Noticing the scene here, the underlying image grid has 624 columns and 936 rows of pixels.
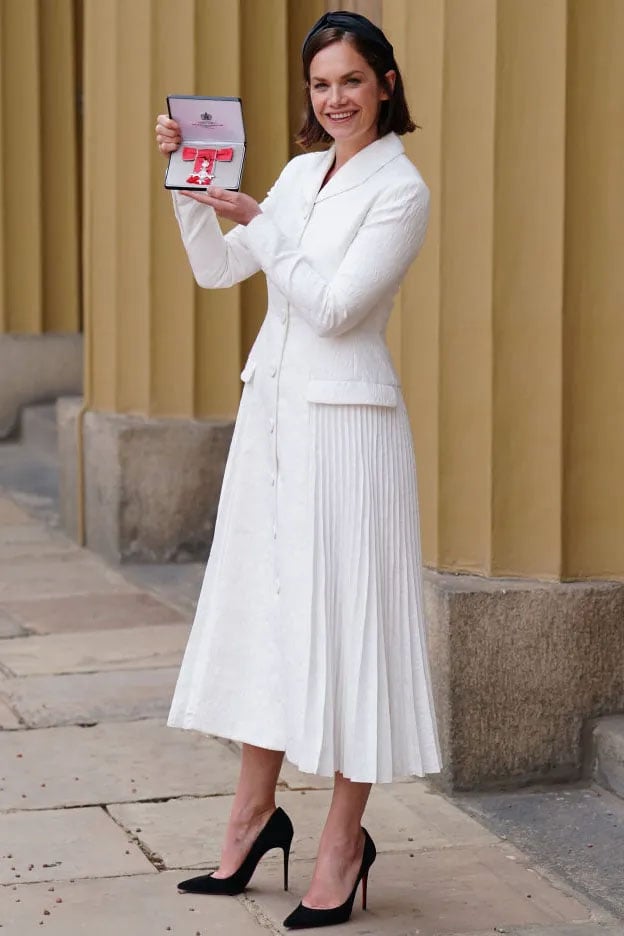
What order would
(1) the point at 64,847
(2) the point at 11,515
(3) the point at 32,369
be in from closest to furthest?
(1) the point at 64,847 < (2) the point at 11,515 < (3) the point at 32,369

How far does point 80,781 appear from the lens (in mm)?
4723

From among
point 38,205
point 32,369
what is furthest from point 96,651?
point 38,205

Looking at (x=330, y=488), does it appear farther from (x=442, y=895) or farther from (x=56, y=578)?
(x=56, y=578)

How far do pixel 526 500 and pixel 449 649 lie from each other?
1.59ft

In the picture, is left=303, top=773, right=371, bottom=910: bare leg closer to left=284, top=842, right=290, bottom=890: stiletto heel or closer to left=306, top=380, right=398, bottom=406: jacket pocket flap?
left=284, top=842, right=290, bottom=890: stiletto heel

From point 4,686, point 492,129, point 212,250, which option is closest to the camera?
point 212,250

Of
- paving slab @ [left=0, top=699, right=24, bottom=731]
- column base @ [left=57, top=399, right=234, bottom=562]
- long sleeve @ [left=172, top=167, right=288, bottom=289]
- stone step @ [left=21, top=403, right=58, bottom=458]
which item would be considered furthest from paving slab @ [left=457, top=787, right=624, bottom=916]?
→ stone step @ [left=21, top=403, right=58, bottom=458]

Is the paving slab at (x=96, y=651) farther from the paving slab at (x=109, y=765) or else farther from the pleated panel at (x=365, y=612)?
the pleated panel at (x=365, y=612)

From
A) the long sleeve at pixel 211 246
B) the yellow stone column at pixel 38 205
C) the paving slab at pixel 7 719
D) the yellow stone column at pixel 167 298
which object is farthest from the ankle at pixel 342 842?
the yellow stone column at pixel 38 205

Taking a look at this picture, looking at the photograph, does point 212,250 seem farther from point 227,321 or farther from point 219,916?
point 227,321

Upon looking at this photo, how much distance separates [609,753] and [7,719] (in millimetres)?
1962

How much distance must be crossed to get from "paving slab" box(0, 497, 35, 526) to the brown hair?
18.1 ft

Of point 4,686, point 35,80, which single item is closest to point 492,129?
point 4,686

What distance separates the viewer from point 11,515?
915 cm
